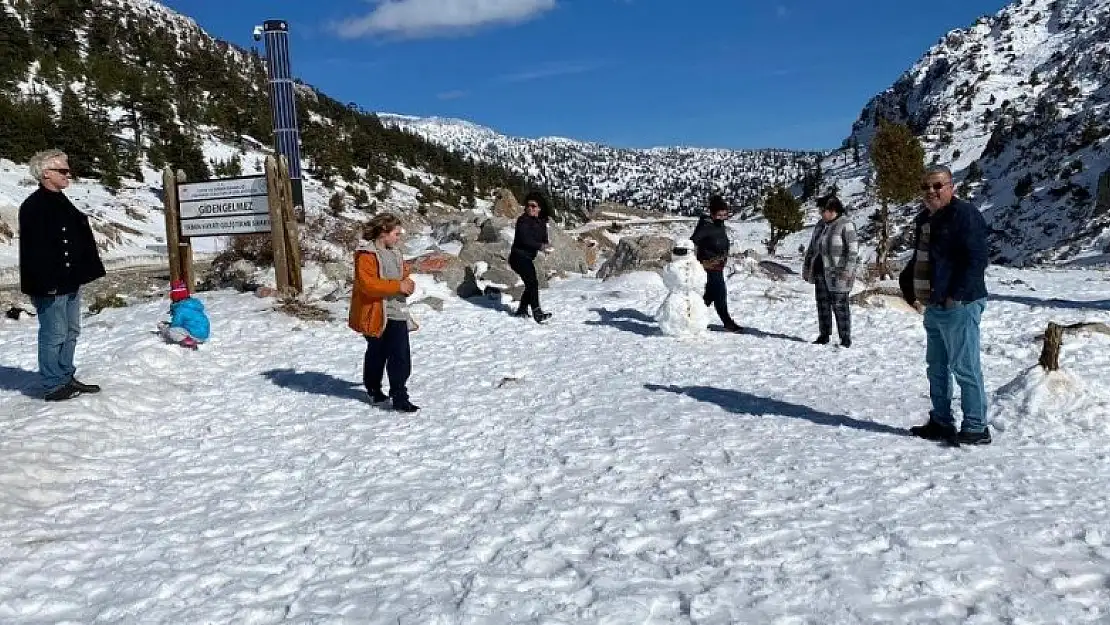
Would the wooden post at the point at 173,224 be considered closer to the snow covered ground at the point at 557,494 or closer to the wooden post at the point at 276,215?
the wooden post at the point at 276,215

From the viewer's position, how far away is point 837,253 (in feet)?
33.7

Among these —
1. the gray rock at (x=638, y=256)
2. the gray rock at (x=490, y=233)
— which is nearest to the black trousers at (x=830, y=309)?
the gray rock at (x=638, y=256)

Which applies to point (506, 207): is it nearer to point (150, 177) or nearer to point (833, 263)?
point (150, 177)

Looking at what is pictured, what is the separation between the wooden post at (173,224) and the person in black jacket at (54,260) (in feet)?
21.3

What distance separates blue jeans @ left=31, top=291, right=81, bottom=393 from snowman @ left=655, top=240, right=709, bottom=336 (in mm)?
7928

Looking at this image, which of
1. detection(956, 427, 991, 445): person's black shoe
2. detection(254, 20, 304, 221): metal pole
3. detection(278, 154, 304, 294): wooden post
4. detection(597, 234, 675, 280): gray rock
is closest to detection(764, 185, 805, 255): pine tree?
detection(597, 234, 675, 280): gray rock

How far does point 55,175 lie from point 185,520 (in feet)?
13.5

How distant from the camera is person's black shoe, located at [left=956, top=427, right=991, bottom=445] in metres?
6.08

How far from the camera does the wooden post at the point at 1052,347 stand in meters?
6.95

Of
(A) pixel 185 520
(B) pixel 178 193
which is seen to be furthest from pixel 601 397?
(B) pixel 178 193

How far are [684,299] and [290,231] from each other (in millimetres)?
7961

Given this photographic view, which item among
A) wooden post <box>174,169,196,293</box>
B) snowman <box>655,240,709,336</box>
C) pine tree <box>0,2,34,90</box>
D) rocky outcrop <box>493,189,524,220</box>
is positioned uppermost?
pine tree <box>0,2,34,90</box>

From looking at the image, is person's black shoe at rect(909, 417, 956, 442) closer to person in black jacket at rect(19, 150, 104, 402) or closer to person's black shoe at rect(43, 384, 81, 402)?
person in black jacket at rect(19, 150, 104, 402)

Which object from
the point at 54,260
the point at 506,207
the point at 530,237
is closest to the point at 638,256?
the point at 530,237
